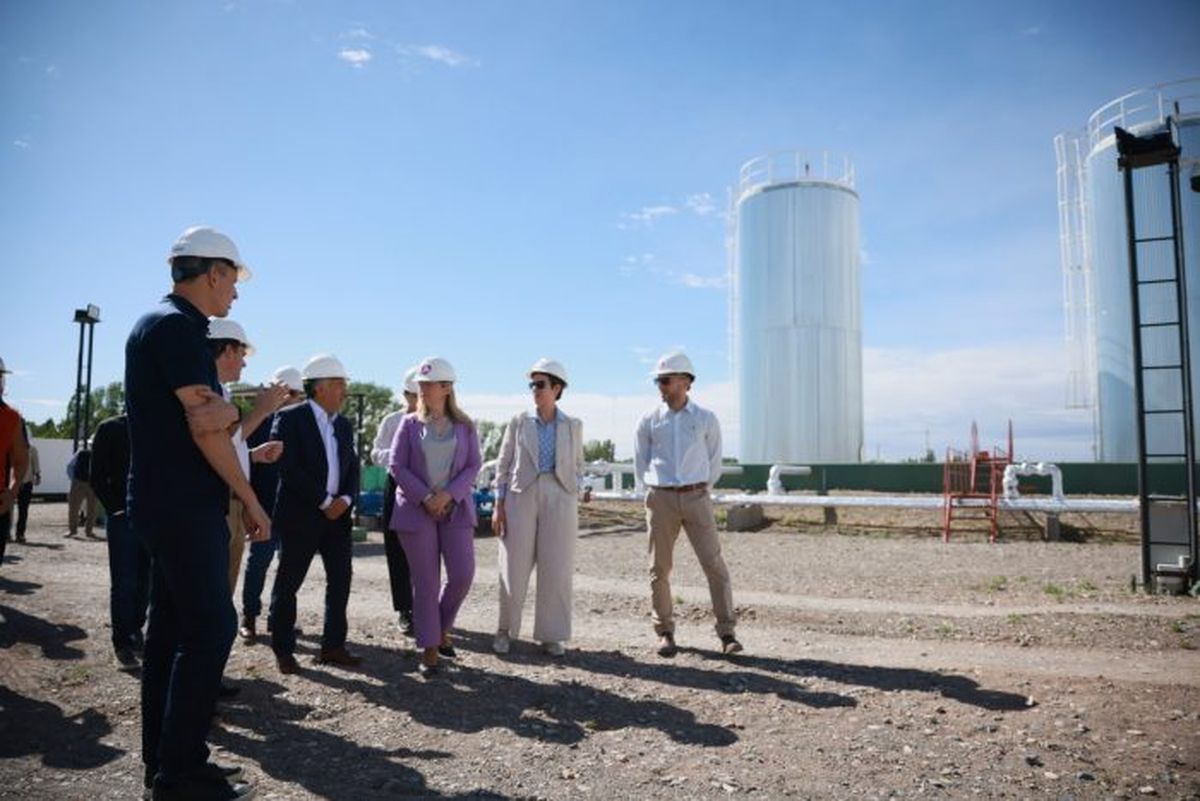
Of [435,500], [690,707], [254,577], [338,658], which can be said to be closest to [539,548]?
[435,500]

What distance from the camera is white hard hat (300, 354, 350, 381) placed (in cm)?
580

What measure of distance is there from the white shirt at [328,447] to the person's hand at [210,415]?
9.10 feet

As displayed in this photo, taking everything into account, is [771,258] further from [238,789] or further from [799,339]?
[238,789]

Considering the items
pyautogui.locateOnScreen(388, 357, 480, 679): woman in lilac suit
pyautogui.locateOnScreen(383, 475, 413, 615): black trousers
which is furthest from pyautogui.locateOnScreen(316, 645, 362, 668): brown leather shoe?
pyautogui.locateOnScreen(383, 475, 413, 615): black trousers

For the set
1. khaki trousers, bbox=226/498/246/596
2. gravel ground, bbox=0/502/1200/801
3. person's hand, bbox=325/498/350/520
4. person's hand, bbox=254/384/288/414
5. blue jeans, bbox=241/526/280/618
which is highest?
person's hand, bbox=254/384/288/414

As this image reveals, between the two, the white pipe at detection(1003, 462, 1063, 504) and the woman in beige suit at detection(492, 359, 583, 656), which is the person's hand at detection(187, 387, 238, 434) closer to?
the woman in beige suit at detection(492, 359, 583, 656)

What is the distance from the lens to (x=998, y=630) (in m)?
6.92

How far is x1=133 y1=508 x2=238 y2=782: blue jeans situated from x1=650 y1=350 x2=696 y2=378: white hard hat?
3958 mm

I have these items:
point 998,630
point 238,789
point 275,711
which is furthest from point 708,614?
point 238,789

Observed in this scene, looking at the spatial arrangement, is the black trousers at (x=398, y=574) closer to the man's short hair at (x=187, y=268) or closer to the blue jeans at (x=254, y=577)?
the blue jeans at (x=254, y=577)

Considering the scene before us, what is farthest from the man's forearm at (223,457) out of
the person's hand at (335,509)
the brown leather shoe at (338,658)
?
the brown leather shoe at (338,658)

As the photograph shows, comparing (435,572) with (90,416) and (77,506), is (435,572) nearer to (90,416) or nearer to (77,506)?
(77,506)

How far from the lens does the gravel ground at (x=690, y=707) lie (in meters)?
3.53

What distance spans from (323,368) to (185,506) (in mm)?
3072
